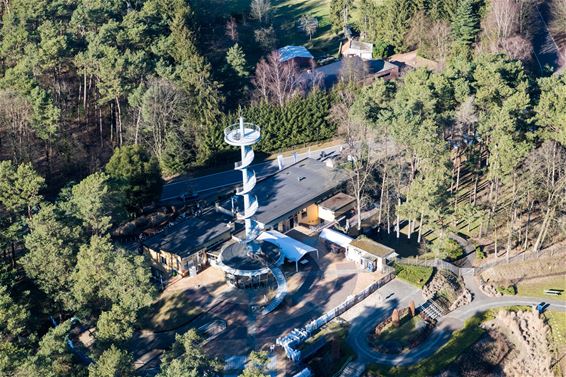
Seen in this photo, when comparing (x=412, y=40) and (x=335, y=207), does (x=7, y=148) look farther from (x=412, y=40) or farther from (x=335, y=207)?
(x=412, y=40)

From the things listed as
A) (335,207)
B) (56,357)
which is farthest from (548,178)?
(56,357)

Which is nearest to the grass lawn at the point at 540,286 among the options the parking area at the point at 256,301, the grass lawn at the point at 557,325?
the grass lawn at the point at 557,325

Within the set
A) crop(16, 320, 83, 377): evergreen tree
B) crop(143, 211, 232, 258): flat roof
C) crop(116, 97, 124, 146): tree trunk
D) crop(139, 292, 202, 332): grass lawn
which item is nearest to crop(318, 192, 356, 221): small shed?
crop(143, 211, 232, 258): flat roof

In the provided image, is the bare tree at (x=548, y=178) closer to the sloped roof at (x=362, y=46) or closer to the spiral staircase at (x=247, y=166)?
the spiral staircase at (x=247, y=166)

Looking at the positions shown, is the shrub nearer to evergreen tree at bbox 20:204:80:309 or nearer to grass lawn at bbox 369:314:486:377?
grass lawn at bbox 369:314:486:377

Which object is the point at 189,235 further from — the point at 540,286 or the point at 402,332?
the point at 540,286
